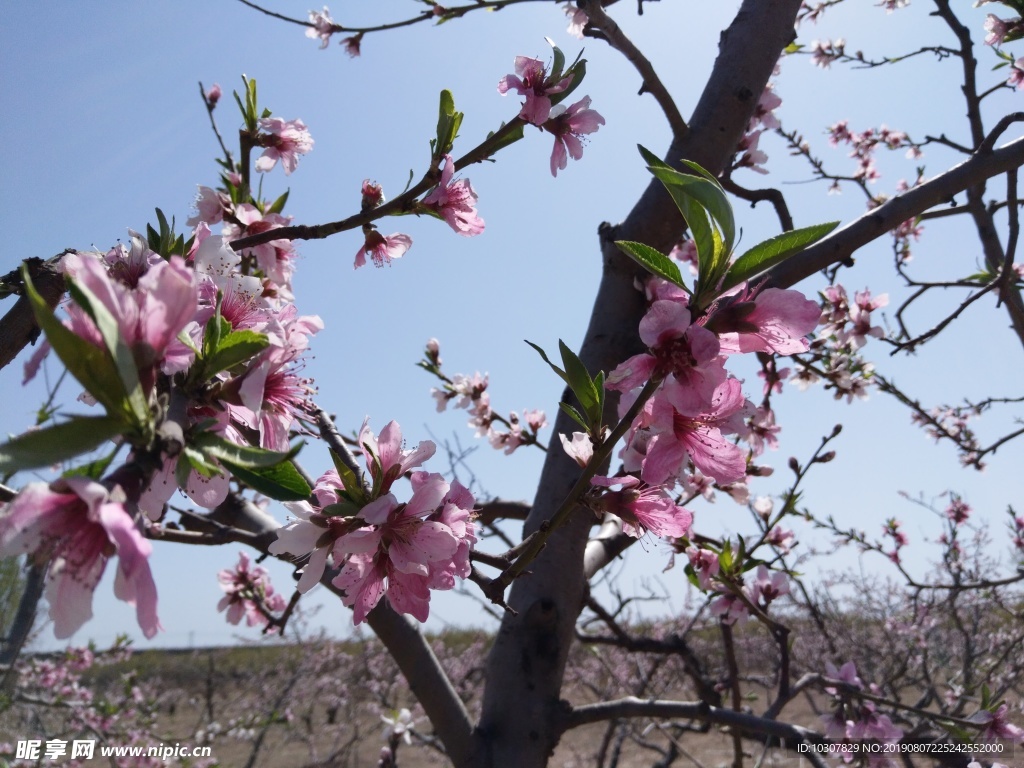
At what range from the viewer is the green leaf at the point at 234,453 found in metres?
0.55

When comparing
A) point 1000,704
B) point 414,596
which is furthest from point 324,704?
point 414,596

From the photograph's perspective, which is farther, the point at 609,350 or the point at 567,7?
the point at 567,7

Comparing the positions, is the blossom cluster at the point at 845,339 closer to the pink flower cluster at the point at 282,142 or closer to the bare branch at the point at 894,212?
the bare branch at the point at 894,212

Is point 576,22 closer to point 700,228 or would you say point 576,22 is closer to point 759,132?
point 759,132

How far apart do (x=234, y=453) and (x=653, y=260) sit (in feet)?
1.68

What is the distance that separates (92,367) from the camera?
528 millimetres

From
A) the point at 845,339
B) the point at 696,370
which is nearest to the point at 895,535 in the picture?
the point at 845,339

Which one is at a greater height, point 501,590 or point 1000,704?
point 501,590

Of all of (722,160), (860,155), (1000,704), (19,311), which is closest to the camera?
(19,311)

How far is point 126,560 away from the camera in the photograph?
506 millimetres

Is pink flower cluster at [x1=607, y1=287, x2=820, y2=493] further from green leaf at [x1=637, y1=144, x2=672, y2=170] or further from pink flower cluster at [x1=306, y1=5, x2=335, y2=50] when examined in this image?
pink flower cluster at [x1=306, y1=5, x2=335, y2=50]

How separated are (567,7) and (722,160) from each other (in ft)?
5.02

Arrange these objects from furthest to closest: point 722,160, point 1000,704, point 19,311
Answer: point 1000,704 < point 722,160 < point 19,311

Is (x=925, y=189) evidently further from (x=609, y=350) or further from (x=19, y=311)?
(x=19, y=311)
